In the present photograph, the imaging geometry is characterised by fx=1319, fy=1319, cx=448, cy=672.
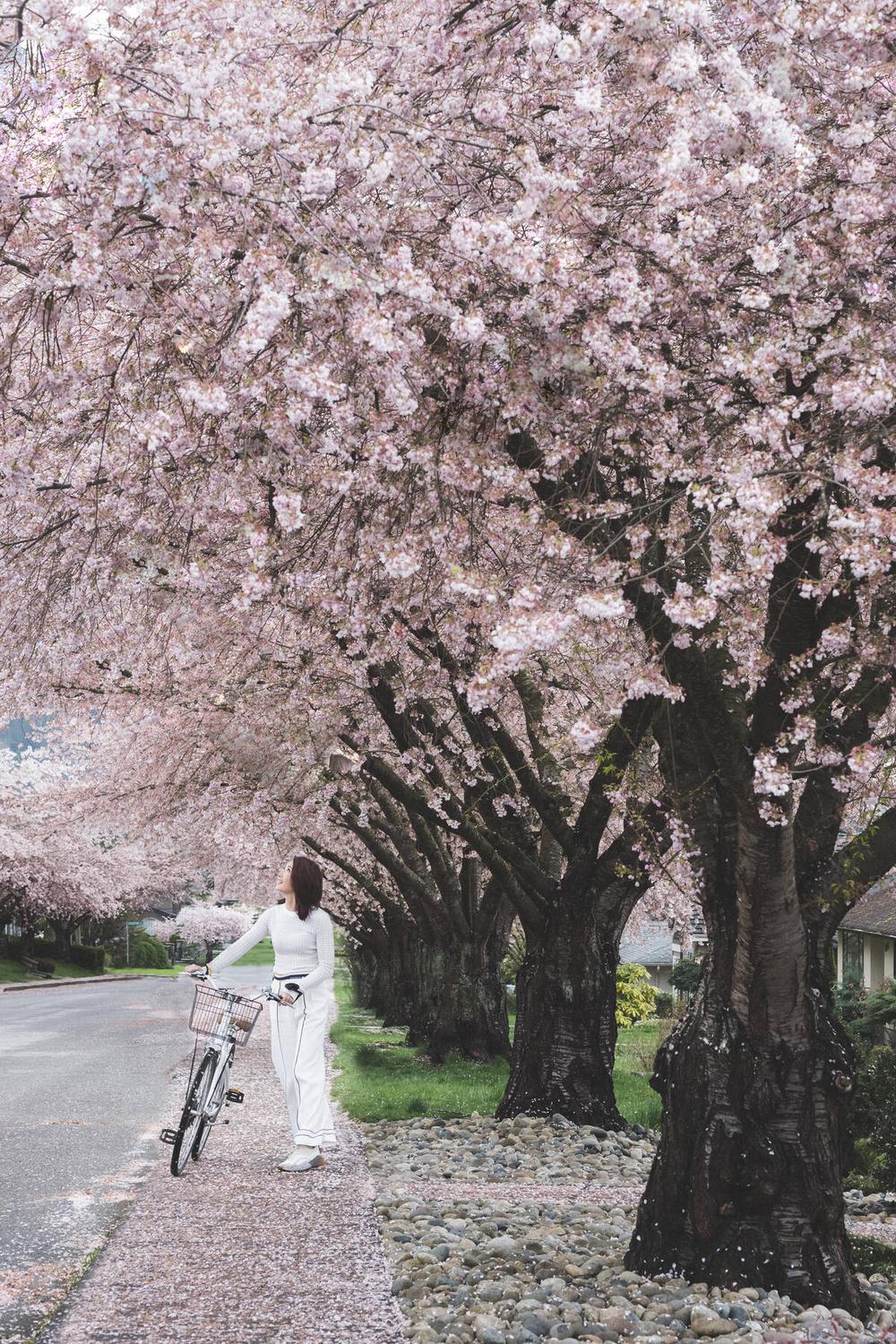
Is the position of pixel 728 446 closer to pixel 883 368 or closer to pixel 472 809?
pixel 883 368

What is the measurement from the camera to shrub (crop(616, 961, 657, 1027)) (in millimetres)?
36406

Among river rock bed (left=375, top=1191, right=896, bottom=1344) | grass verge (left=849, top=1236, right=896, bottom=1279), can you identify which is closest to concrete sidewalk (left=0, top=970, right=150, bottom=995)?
river rock bed (left=375, top=1191, right=896, bottom=1344)

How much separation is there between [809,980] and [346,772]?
13135 millimetres

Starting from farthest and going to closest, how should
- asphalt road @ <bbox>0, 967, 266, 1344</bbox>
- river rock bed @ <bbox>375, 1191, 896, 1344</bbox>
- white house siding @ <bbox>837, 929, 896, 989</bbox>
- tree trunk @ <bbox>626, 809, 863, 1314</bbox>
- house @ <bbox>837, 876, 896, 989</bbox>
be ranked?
white house siding @ <bbox>837, 929, 896, 989</bbox>
house @ <bbox>837, 876, 896, 989</bbox>
asphalt road @ <bbox>0, 967, 266, 1344</bbox>
tree trunk @ <bbox>626, 809, 863, 1314</bbox>
river rock bed @ <bbox>375, 1191, 896, 1344</bbox>

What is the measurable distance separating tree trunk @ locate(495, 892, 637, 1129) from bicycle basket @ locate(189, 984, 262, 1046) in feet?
12.6

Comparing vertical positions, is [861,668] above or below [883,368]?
below

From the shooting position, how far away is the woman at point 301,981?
29.7ft

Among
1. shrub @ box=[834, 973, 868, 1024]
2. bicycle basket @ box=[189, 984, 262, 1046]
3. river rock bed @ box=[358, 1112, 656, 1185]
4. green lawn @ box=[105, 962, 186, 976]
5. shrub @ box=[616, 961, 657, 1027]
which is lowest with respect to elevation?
green lawn @ box=[105, 962, 186, 976]

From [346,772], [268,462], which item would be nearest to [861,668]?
[268,462]

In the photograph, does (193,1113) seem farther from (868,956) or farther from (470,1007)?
(868,956)

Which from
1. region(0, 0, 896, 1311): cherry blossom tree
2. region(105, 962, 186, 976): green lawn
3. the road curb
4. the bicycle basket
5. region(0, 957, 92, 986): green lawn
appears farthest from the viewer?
region(105, 962, 186, 976): green lawn

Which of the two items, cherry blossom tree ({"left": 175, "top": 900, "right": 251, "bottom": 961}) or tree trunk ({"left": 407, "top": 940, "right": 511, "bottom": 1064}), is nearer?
tree trunk ({"left": 407, "top": 940, "right": 511, "bottom": 1064})

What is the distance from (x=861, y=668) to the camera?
263 inches

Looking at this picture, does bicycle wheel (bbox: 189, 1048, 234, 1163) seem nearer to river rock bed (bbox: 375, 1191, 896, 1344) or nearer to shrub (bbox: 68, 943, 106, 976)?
river rock bed (bbox: 375, 1191, 896, 1344)
